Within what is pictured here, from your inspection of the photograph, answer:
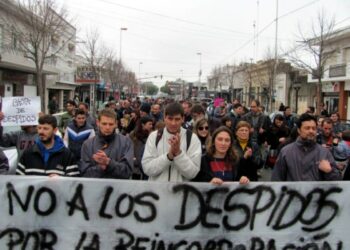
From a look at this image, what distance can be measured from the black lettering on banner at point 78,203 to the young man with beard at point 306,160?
187 centimetres

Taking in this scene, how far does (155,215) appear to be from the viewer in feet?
13.5

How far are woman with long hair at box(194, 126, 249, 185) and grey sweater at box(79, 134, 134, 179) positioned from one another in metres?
0.70

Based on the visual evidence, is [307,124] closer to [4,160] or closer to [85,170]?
[85,170]

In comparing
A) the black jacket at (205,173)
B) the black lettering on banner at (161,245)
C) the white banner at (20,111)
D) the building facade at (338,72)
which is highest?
the building facade at (338,72)

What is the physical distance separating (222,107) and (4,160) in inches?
367

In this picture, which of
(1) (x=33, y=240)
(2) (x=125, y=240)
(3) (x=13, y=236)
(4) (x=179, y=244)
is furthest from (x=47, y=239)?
(4) (x=179, y=244)

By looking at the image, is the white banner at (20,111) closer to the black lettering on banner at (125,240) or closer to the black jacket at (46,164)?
the black jacket at (46,164)

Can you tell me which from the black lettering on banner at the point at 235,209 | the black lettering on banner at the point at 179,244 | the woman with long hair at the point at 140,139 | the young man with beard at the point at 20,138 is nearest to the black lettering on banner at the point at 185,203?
the black lettering on banner at the point at 179,244

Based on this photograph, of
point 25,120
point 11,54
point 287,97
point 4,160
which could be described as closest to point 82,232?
point 4,160

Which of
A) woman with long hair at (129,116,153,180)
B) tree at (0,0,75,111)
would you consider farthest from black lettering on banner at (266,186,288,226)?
tree at (0,0,75,111)

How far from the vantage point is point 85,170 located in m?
4.42

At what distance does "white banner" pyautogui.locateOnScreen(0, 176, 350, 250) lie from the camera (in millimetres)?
4055

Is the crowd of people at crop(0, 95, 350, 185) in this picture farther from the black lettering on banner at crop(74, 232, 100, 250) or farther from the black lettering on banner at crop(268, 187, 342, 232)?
the black lettering on banner at crop(74, 232, 100, 250)

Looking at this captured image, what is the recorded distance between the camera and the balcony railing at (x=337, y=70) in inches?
1189
